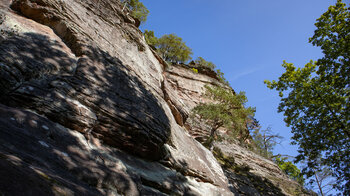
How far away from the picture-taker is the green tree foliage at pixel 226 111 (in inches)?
732

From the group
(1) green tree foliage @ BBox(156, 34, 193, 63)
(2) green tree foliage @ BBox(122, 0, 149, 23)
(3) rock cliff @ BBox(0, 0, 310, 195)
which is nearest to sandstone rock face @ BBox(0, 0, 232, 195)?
(3) rock cliff @ BBox(0, 0, 310, 195)

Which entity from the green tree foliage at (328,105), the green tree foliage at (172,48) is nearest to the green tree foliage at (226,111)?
the green tree foliage at (328,105)

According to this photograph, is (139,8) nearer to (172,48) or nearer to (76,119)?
(172,48)

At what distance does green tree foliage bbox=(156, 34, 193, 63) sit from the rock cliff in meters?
29.5

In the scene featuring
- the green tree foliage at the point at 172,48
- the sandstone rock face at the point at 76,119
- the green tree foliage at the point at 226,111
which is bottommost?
the sandstone rock face at the point at 76,119

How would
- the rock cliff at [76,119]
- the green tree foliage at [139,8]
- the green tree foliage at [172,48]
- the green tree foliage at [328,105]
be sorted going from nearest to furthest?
the rock cliff at [76,119], the green tree foliage at [328,105], the green tree foliage at [139,8], the green tree foliage at [172,48]

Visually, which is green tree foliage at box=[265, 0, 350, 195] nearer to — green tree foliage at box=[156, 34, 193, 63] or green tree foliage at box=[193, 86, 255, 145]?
green tree foliage at box=[193, 86, 255, 145]

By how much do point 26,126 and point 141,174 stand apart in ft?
10.3

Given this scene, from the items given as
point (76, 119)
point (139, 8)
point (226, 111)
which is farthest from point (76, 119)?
point (139, 8)

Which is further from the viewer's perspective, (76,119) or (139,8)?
(139,8)

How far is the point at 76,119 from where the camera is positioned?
17.4 feet

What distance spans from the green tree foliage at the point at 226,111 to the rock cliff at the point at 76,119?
8.61 m

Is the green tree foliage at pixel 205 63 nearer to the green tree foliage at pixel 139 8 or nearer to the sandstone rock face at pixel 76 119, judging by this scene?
the green tree foliage at pixel 139 8

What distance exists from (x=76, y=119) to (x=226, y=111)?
16.8m
